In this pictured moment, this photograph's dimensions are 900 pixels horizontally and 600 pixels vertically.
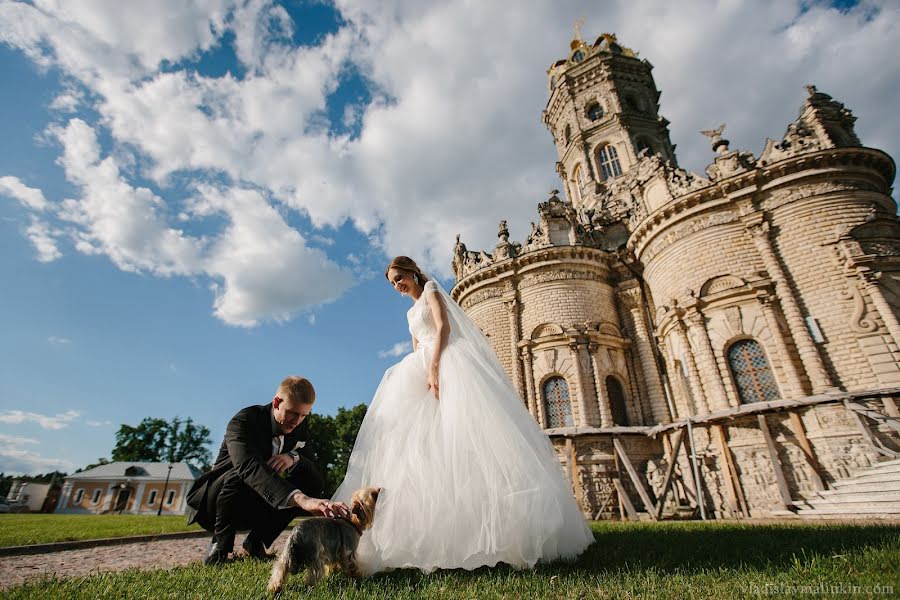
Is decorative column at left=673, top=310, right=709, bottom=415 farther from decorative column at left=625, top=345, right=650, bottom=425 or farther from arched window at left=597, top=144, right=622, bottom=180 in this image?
arched window at left=597, top=144, right=622, bottom=180

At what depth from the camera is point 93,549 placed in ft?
21.2

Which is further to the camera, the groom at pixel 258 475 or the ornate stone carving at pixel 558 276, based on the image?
the ornate stone carving at pixel 558 276

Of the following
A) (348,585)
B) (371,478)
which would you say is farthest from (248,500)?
(348,585)

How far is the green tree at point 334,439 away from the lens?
37062 millimetres

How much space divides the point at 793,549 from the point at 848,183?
650 inches

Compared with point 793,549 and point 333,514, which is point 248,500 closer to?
point 333,514

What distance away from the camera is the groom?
3341mm

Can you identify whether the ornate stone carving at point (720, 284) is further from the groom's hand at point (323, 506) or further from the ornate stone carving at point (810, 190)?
the groom's hand at point (323, 506)

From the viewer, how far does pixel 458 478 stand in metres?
3.57

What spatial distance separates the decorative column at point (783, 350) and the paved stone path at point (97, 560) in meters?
15.0

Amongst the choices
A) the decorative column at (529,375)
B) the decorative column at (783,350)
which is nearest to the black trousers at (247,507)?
the decorative column at (529,375)

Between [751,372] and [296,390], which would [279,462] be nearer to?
[296,390]

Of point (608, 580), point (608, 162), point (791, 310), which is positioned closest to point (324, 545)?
point (608, 580)

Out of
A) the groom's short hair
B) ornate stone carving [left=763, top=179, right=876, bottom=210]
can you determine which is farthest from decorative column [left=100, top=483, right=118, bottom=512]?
ornate stone carving [left=763, top=179, right=876, bottom=210]
